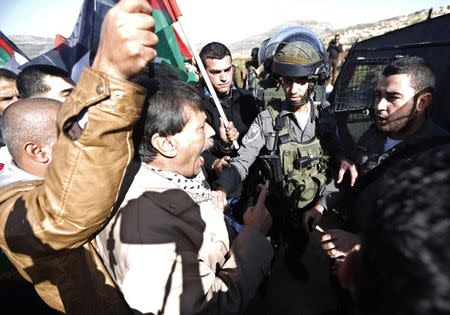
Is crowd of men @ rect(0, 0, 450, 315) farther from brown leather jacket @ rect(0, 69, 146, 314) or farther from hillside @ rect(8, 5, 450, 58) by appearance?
hillside @ rect(8, 5, 450, 58)

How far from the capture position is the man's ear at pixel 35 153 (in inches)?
51.7

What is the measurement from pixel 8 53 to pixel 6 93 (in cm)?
171

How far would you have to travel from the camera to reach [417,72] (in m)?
2.02

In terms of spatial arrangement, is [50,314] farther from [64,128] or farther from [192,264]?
[64,128]

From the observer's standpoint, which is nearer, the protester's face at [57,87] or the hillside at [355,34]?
the protester's face at [57,87]

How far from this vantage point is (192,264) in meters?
1.09

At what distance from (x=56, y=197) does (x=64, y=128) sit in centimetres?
21

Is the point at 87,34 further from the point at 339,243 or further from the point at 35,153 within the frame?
the point at 339,243

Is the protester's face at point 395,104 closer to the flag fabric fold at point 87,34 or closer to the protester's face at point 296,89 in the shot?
the protester's face at point 296,89

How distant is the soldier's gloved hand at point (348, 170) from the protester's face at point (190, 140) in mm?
1328

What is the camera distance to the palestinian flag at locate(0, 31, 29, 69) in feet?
13.7

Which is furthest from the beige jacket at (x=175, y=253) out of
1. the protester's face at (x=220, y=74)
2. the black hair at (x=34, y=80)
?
the protester's face at (x=220, y=74)

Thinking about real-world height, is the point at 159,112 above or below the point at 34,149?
above

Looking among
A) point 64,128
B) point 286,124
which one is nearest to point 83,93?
point 64,128
